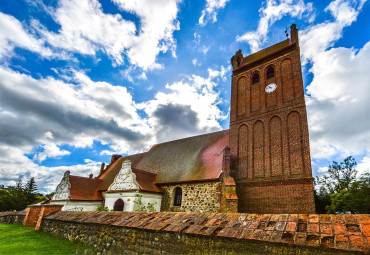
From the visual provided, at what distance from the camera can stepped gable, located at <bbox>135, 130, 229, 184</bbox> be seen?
16484 millimetres

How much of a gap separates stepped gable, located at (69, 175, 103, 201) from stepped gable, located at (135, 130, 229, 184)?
4.71 metres

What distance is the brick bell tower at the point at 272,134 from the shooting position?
13148mm

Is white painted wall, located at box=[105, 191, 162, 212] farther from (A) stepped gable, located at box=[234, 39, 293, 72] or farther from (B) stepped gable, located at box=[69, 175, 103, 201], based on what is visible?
(A) stepped gable, located at box=[234, 39, 293, 72]

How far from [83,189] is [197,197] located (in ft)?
37.1

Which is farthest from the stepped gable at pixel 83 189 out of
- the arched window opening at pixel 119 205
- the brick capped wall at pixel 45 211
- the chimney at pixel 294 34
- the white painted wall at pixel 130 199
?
the chimney at pixel 294 34

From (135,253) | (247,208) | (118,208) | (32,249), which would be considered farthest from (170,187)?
(135,253)

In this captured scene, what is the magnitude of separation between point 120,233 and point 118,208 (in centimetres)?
1263

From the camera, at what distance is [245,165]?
611 inches

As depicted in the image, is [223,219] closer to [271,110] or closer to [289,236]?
[289,236]

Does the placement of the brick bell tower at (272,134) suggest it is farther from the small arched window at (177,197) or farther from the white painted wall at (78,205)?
the white painted wall at (78,205)

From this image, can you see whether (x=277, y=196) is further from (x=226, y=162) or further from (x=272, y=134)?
(x=272, y=134)

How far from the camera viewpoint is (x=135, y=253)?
193 inches

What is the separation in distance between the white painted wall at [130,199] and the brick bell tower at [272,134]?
6.51 meters

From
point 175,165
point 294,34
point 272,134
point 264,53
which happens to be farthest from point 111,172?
point 294,34
